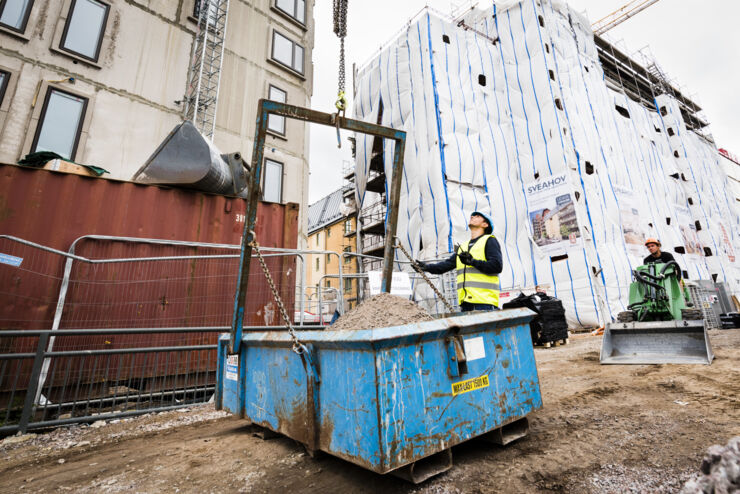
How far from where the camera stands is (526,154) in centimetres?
1393

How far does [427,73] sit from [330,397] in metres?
14.6

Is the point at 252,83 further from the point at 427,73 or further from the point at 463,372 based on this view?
the point at 463,372

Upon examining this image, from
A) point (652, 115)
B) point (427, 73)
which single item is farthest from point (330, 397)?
point (652, 115)

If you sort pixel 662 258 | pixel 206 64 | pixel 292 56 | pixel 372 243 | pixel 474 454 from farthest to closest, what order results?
pixel 372 243, pixel 292 56, pixel 206 64, pixel 662 258, pixel 474 454

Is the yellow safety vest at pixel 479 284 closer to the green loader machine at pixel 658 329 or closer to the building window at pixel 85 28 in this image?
the green loader machine at pixel 658 329

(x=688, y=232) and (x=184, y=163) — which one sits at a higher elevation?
(x=688, y=232)

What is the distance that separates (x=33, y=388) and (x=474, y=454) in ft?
14.2

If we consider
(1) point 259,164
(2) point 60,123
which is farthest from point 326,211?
(1) point 259,164

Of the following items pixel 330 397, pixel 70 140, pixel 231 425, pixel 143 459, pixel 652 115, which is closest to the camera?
pixel 330 397

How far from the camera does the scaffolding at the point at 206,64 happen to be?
10797 mm

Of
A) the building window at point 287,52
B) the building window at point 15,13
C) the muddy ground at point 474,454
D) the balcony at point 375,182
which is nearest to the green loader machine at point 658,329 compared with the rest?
the muddy ground at point 474,454

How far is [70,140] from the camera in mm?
8680

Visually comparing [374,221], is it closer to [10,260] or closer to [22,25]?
[22,25]

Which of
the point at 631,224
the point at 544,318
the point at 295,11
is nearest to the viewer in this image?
the point at 544,318
